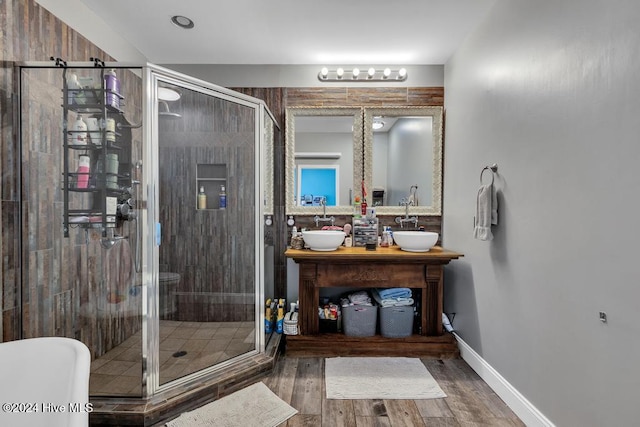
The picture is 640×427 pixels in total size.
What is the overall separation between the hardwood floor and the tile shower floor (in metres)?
0.37

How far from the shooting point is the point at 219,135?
7.75 ft

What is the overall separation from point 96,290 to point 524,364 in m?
2.74

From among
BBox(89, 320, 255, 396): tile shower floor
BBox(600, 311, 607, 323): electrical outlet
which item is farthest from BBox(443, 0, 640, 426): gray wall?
BBox(89, 320, 255, 396): tile shower floor

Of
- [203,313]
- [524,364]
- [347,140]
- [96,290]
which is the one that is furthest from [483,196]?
[96,290]

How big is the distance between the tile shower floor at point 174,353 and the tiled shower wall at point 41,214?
14cm

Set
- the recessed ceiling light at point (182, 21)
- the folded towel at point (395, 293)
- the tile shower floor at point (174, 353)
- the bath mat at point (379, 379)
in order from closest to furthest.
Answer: the tile shower floor at point (174, 353)
the bath mat at point (379, 379)
the recessed ceiling light at point (182, 21)
the folded towel at point (395, 293)

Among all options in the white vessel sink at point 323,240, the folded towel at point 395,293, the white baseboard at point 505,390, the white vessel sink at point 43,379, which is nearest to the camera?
the white vessel sink at point 43,379

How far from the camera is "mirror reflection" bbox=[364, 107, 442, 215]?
9.20ft

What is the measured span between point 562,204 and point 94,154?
2.61m

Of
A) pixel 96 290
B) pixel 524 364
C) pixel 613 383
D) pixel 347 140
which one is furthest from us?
pixel 347 140

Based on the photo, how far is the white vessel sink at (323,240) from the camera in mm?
2350

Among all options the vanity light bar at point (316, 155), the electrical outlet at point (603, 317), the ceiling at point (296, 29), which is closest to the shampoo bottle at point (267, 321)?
the vanity light bar at point (316, 155)

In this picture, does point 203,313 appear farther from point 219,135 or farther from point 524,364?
point 524,364

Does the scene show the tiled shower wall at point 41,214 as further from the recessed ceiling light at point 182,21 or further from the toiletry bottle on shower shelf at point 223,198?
the toiletry bottle on shower shelf at point 223,198
